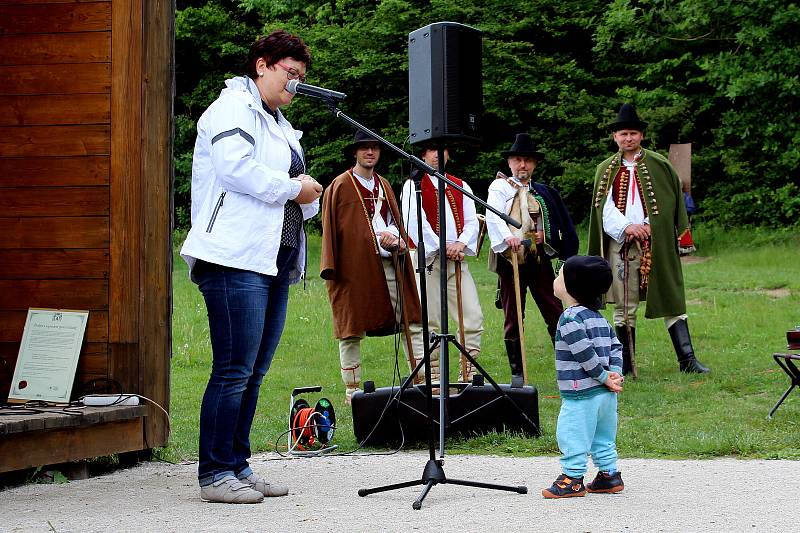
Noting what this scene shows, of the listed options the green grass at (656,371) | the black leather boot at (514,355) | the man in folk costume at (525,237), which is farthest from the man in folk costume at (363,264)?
the black leather boot at (514,355)

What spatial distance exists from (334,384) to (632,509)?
17.9 feet

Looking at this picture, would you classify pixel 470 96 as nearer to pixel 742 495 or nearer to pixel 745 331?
pixel 742 495

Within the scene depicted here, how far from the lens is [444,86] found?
5535 mm

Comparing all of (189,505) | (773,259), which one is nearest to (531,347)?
(189,505)

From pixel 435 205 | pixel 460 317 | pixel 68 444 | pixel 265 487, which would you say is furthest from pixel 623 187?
pixel 68 444

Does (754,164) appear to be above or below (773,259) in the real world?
above

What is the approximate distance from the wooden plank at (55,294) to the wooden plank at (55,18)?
1.31 metres

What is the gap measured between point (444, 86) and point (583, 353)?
1465 millimetres

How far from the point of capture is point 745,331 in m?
11.9

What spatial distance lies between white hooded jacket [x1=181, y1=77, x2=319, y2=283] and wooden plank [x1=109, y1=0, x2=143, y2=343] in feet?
3.41

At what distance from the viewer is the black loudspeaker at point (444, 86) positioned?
18.1 feet

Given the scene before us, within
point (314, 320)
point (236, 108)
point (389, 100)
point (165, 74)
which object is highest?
point (389, 100)

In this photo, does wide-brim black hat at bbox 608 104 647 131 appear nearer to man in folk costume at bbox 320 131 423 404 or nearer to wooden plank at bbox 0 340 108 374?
man in folk costume at bbox 320 131 423 404

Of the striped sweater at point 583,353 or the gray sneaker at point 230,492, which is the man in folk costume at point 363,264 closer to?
the striped sweater at point 583,353
